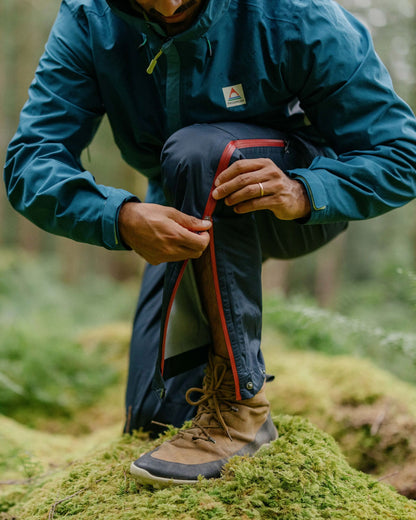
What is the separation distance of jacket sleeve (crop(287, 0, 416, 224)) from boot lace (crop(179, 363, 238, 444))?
2.24 ft

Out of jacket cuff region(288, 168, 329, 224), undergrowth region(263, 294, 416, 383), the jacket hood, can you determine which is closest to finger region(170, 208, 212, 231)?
jacket cuff region(288, 168, 329, 224)

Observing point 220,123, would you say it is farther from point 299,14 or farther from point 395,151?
point 395,151

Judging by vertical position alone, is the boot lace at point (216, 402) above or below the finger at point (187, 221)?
below

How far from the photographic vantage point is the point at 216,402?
1.73m

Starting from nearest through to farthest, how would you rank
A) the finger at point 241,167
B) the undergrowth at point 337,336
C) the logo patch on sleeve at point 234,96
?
the finger at point 241,167, the logo patch on sleeve at point 234,96, the undergrowth at point 337,336

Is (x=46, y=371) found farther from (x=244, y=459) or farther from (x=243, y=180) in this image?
(x=243, y=180)

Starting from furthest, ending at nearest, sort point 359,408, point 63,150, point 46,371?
1. point 46,371
2. point 359,408
3. point 63,150

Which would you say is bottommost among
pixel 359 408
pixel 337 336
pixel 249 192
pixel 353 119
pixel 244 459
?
pixel 337 336

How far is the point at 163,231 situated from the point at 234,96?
67 cm

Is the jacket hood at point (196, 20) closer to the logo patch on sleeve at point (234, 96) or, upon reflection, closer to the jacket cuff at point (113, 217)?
the logo patch on sleeve at point (234, 96)

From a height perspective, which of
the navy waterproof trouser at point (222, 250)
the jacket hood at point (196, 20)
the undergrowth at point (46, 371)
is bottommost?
the undergrowth at point (46, 371)

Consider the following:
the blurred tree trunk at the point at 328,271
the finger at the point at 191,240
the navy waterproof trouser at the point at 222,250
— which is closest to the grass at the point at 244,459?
the navy waterproof trouser at the point at 222,250

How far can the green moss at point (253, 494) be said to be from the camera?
1465 mm

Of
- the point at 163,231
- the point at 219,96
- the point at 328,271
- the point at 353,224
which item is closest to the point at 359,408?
the point at 163,231
